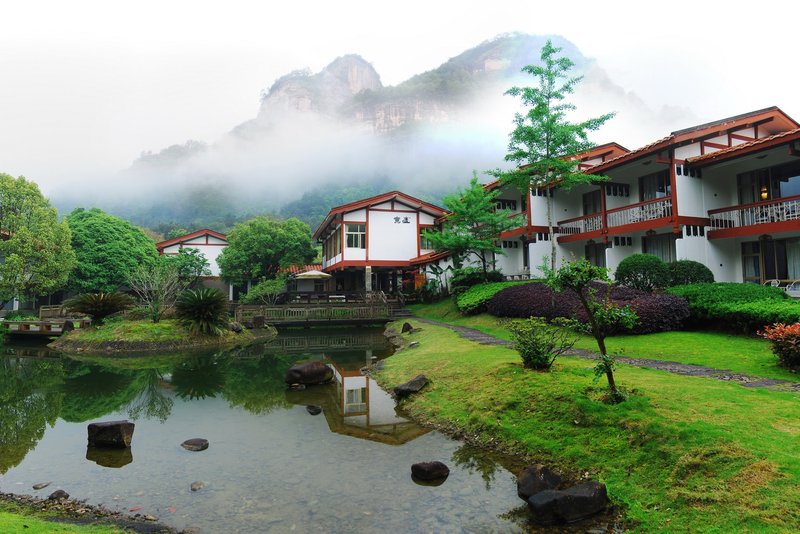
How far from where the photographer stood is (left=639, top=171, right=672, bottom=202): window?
18938 millimetres

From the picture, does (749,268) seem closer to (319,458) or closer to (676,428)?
(676,428)

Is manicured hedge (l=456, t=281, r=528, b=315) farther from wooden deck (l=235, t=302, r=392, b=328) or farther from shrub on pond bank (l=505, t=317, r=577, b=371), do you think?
shrub on pond bank (l=505, t=317, r=577, b=371)

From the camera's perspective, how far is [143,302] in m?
22.6

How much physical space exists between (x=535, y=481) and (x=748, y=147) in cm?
1598

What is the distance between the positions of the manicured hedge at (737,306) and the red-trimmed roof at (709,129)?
6401 millimetres

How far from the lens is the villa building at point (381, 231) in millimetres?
29125

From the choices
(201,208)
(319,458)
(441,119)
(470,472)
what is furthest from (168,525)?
(441,119)

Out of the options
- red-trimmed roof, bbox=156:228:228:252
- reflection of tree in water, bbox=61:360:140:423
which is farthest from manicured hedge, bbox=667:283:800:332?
red-trimmed roof, bbox=156:228:228:252

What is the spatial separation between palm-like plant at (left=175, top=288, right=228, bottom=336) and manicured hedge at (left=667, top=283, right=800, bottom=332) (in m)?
17.5

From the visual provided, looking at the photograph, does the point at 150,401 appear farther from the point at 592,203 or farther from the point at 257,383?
the point at 592,203

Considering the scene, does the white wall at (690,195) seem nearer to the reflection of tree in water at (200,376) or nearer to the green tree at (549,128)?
the green tree at (549,128)

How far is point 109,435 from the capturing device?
23.4 feet

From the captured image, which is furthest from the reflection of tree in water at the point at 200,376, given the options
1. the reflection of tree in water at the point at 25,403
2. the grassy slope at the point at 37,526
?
the grassy slope at the point at 37,526

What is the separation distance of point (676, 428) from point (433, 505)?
9.94 feet
